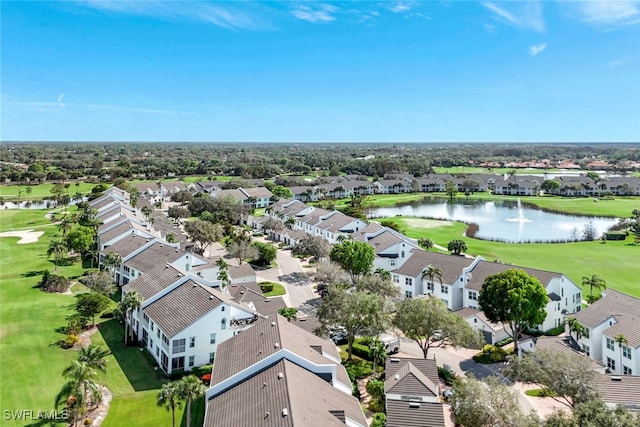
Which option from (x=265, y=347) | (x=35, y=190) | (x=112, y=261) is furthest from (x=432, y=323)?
(x=35, y=190)

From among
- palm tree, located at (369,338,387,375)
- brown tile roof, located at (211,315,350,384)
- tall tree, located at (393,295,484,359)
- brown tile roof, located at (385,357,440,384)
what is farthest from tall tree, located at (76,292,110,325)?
tall tree, located at (393,295,484,359)

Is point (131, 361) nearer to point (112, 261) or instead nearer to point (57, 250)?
point (112, 261)

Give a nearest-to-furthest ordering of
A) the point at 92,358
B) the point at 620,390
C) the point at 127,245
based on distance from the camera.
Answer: the point at 620,390, the point at 92,358, the point at 127,245

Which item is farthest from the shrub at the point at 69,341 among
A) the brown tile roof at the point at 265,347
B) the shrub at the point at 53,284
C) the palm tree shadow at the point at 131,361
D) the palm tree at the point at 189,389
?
the palm tree at the point at 189,389

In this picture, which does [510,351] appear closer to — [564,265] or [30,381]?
[564,265]

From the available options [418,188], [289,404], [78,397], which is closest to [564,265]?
[289,404]
